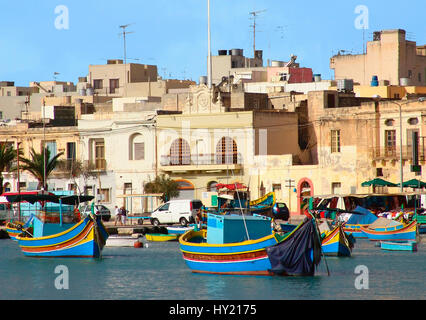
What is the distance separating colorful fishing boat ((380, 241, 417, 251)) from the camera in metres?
49.5

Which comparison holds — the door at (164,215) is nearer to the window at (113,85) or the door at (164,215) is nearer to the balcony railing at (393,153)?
the balcony railing at (393,153)

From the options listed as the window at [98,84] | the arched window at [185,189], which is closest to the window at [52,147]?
the arched window at [185,189]

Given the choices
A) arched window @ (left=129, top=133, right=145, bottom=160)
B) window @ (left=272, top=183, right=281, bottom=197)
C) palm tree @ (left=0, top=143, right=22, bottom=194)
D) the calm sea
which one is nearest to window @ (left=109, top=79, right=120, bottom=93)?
palm tree @ (left=0, top=143, right=22, bottom=194)

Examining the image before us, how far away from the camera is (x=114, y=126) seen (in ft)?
244

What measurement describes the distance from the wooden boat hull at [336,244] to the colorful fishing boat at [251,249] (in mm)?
6612

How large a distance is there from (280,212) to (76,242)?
19999 millimetres

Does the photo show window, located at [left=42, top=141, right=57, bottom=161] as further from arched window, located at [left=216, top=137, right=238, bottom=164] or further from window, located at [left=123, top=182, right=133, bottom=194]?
arched window, located at [left=216, top=137, right=238, bottom=164]

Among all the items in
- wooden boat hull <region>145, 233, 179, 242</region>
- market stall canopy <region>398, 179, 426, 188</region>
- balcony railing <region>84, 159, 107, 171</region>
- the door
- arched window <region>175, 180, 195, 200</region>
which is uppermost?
balcony railing <region>84, 159, 107, 171</region>

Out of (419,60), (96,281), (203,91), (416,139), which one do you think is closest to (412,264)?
(96,281)

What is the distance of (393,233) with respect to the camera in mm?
53500

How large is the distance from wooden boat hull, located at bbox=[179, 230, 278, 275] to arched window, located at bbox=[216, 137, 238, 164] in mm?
31374

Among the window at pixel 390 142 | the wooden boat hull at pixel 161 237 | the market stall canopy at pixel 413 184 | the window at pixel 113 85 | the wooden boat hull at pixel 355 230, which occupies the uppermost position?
the window at pixel 113 85

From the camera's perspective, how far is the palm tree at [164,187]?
2788 inches
